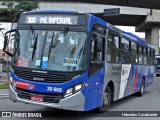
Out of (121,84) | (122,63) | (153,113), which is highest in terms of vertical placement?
(122,63)

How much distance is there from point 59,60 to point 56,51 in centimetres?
26

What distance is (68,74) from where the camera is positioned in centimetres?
887

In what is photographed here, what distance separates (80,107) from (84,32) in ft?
6.52

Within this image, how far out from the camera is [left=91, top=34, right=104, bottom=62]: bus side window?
31.2 ft

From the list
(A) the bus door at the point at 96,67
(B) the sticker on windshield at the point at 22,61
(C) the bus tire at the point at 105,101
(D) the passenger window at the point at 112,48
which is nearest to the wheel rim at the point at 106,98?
(C) the bus tire at the point at 105,101

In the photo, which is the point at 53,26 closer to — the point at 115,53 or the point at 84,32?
the point at 84,32

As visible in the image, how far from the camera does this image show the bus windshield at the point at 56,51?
9031 mm

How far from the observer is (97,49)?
979cm

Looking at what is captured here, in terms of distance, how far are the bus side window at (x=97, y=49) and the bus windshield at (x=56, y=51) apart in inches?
15.4

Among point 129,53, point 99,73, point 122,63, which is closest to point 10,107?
point 99,73

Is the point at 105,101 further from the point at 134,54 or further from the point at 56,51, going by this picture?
the point at 134,54

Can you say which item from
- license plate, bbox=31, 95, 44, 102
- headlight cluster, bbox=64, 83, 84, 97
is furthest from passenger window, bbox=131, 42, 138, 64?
license plate, bbox=31, 95, 44, 102

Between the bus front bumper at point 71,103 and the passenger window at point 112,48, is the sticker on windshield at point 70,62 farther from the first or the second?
the passenger window at point 112,48

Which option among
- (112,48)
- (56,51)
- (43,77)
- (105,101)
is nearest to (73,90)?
(43,77)
